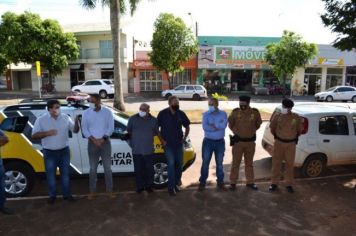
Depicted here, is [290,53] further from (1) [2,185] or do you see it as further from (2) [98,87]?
(1) [2,185]

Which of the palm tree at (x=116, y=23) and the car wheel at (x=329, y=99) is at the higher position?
the palm tree at (x=116, y=23)

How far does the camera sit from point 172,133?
5.73m

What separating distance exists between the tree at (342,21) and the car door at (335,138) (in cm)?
203

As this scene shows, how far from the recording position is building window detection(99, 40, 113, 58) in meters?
33.9

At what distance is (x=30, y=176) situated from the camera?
19.1ft

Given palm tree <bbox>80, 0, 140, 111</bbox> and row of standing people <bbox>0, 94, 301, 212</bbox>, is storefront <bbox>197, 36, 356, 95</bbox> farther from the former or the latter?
row of standing people <bbox>0, 94, 301, 212</bbox>

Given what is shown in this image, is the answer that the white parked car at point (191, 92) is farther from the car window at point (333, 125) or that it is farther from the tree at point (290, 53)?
the car window at point (333, 125)

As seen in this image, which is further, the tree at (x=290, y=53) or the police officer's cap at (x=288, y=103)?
the tree at (x=290, y=53)

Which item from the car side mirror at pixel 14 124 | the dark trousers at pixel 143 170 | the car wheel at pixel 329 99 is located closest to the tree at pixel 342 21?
the dark trousers at pixel 143 170

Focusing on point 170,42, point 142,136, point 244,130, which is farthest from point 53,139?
point 170,42

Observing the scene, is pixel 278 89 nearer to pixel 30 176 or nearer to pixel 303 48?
pixel 303 48

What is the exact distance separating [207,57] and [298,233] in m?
31.2

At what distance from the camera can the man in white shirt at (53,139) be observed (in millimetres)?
5230

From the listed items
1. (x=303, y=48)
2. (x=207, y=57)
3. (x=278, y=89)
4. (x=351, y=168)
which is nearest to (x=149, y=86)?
(x=207, y=57)
